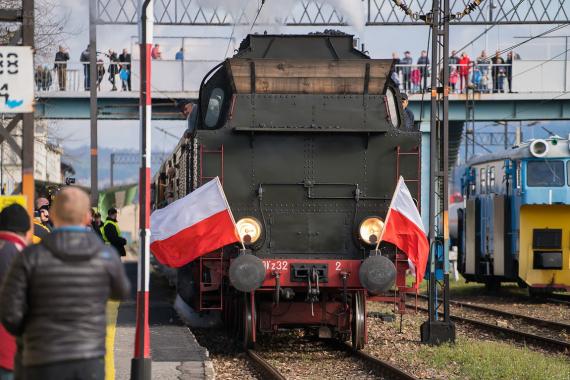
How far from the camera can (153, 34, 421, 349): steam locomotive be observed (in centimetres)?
1402

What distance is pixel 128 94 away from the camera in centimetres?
3884

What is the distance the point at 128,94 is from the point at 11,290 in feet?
109

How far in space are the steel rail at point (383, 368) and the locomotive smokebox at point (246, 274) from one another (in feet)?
5.79

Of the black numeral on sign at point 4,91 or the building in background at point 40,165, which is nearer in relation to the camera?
the black numeral on sign at point 4,91

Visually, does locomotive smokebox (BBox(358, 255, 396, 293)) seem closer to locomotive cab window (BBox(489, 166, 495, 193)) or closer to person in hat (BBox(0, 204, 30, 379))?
person in hat (BBox(0, 204, 30, 379))

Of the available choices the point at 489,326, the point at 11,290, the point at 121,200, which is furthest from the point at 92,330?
the point at 121,200

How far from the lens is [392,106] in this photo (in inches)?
571

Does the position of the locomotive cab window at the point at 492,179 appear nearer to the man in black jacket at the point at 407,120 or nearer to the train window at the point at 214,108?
the man in black jacket at the point at 407,120

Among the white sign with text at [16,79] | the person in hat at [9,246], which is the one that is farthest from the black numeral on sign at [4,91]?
the person in hat at [9,246]

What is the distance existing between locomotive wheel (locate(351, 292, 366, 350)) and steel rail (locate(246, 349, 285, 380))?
1286mm

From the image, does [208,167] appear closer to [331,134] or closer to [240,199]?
[240,199]

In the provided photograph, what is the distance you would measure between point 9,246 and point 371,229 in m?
7.04

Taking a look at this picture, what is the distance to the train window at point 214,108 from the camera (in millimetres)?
14484

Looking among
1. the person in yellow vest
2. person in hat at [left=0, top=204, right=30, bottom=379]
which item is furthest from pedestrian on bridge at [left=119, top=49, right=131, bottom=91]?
person in hat at [left=0, top=204, right=30, bottom=379]
